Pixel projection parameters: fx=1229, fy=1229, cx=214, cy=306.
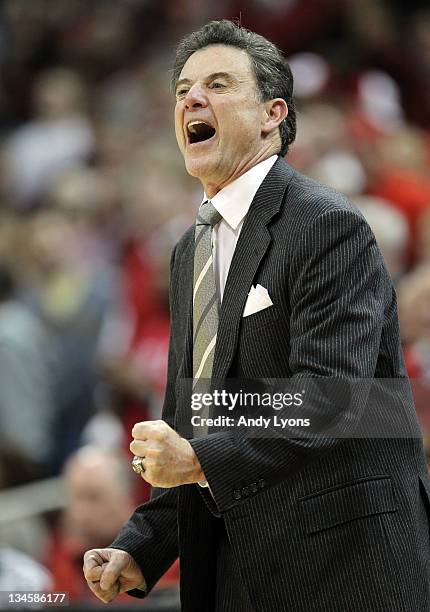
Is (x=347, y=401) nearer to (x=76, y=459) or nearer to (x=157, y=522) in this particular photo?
(x=157, y=522)

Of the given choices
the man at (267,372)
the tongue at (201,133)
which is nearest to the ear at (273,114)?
the man at (267,372)

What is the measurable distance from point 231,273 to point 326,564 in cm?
57

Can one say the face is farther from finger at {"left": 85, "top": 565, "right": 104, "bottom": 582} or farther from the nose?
finger at {"left": 85, "top": 565, "right": 104, "bottom": 582}

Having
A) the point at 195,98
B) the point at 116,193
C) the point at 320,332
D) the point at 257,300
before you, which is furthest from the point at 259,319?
the point at 116,193

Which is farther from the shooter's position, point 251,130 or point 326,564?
point 251,130

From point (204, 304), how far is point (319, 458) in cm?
39

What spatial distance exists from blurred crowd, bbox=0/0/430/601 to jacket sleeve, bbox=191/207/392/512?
1.45 metres

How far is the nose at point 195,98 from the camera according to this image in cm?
240

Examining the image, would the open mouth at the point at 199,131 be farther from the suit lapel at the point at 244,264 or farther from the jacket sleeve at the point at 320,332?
the jacket sleeve at the point at 320,332

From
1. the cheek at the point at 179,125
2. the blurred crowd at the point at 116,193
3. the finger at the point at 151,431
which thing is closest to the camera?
the finger at the point at 151,431

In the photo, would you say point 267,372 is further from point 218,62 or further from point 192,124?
point 218,62

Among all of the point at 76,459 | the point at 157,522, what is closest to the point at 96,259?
the point at 76,459

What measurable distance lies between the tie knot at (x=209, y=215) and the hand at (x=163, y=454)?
0.55 m

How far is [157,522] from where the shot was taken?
2.53 m
